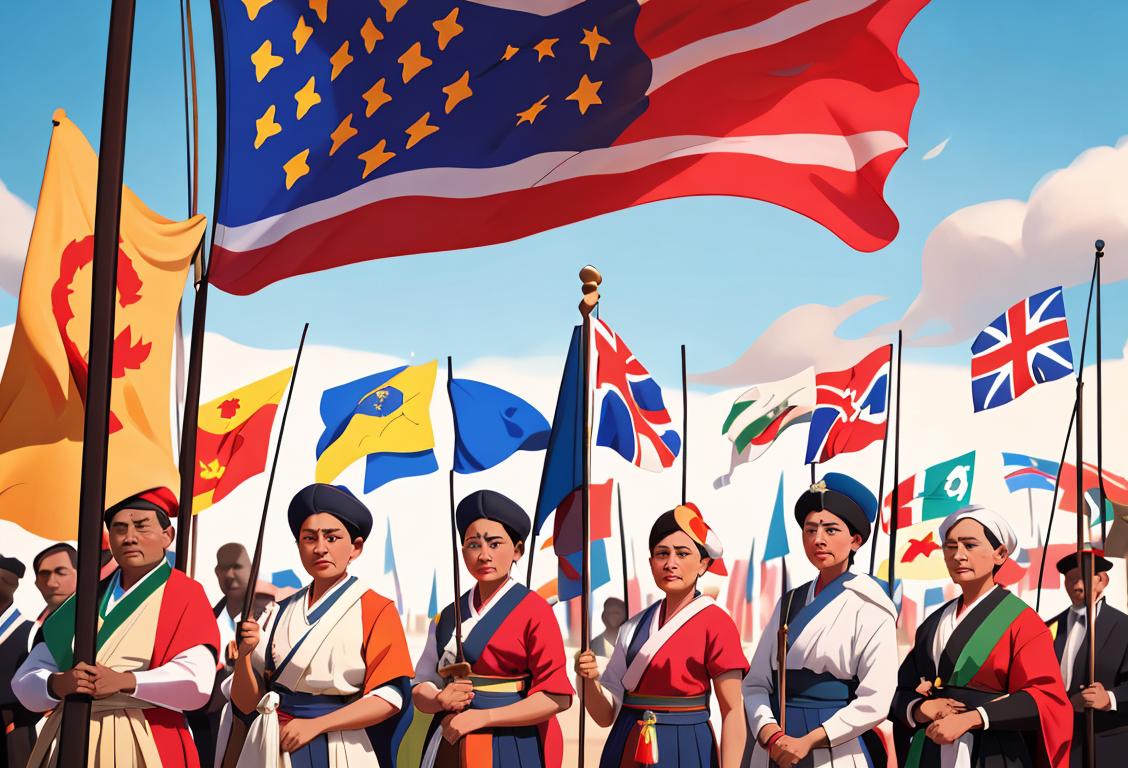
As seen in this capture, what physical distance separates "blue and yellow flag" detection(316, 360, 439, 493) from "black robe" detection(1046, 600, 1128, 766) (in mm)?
4481

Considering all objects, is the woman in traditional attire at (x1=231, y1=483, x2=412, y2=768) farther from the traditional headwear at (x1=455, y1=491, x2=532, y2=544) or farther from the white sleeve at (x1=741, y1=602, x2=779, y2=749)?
the white sleeve at (x1=741, y1=602, x2=779, y2=749)

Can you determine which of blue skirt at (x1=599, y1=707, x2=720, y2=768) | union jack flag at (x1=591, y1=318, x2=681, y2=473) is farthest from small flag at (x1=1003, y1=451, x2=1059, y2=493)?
blue skirt at (x1=599, y1=707, x2=720, y2=768)

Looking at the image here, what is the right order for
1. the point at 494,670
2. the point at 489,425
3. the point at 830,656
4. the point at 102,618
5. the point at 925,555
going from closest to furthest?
1. the point at 102,618
2. the point at 830,656
3. the point at 494,670
4. the point at 489,425
5. the point at 925,555

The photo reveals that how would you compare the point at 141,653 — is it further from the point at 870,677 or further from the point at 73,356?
the point at 870,677

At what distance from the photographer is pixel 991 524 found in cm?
571

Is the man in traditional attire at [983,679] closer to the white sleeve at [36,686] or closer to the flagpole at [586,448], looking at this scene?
the flagpole at [586,448]

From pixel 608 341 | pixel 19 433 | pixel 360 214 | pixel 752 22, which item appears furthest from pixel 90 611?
pixel 752 22

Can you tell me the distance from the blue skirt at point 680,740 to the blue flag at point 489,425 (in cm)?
284

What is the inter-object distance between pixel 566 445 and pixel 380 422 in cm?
250

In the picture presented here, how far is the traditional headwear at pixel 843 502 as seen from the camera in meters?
5.77

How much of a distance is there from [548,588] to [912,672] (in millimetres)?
11353

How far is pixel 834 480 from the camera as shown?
19.2ft

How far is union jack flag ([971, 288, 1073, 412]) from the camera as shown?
10031mm

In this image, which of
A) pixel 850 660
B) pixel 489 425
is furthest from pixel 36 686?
pixel 489 425
